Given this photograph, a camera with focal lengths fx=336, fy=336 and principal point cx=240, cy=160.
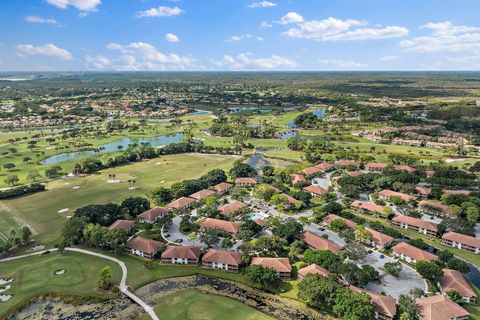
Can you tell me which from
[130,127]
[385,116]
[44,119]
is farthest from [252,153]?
[44,119]

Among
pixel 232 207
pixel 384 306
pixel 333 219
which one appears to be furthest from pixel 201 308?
pixel 333 219

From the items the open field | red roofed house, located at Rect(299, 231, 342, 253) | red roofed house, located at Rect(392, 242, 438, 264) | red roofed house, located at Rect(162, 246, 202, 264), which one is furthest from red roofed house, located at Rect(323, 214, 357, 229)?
the open field

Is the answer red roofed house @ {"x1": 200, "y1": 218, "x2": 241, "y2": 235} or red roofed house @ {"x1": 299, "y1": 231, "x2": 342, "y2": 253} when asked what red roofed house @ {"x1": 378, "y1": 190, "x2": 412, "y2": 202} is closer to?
red roofed house @ {"x1": 299, "y1": 231, "x2": 342, "y2": 253}

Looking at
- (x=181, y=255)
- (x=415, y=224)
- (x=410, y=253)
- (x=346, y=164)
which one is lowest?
(x=181, y=255)

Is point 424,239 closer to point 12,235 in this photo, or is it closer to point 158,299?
point 158,299

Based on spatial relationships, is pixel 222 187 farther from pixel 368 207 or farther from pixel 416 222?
pixel 416 222

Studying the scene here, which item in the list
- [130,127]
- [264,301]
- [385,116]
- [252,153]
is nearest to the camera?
[264,301]

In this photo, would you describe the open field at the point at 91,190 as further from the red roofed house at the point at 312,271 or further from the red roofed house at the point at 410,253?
the red roofed house at the point at 410,253
